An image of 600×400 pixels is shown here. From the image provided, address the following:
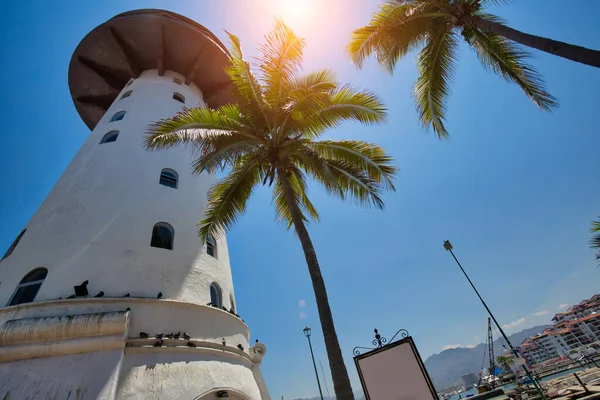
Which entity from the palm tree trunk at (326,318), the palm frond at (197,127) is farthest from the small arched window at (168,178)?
the palm tree trunk at (326,318)

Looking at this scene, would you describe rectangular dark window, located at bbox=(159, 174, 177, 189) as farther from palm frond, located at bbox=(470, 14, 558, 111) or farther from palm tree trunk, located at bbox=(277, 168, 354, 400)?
palm frond, located at bbox=(470, 14, 558, 111)

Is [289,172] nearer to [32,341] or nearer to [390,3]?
[390,3]

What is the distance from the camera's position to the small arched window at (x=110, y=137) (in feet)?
46.0

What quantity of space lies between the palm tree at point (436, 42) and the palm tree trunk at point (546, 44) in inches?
1.1

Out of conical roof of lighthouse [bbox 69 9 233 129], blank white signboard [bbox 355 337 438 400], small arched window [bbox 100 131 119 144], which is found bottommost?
blank white signboard [bbox 355 337 438 400]

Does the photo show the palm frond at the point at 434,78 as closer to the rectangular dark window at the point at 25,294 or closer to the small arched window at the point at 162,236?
the small arched window at the point at 162,236

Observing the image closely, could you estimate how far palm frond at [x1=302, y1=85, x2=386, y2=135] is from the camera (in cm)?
1039

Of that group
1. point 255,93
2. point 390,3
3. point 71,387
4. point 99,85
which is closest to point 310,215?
point 255,93

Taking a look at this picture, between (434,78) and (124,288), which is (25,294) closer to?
(124,288)

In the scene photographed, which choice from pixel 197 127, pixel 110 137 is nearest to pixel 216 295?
pixel 197 127

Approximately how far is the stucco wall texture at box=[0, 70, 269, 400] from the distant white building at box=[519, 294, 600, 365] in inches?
5446

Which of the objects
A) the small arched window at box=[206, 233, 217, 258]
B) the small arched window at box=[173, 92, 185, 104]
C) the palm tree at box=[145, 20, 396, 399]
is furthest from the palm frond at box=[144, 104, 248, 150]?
the small arched window at box=[173, 92, 185, 104]

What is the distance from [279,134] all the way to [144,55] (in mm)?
15973

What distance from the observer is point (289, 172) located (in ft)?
36.3
